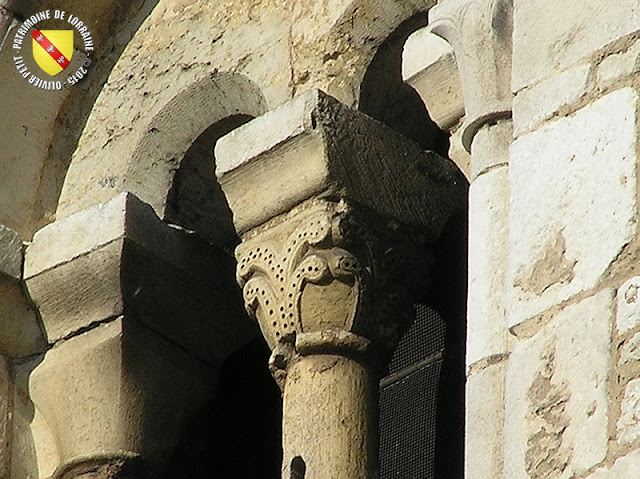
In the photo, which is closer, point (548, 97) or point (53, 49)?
point (548, 97)

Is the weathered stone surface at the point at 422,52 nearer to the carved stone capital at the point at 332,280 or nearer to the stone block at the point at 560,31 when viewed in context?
the carved stone capital at the point at 332,280

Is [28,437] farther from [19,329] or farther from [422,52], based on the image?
[422,52]

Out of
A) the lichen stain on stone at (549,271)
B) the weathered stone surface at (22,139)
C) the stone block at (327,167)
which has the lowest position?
the lichen stain on stone at (549,271)

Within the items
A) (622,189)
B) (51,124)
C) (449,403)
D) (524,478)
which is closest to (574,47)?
(622,189)

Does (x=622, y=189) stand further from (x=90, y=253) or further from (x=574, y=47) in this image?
(x=90, y=253)

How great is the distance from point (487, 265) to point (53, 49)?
6.89 feet

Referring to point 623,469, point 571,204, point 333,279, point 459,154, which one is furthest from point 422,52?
point 623,469

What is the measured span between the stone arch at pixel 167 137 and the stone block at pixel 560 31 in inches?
52.5

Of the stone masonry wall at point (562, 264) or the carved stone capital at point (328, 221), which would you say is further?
the carved stone capital at point (328, 221)

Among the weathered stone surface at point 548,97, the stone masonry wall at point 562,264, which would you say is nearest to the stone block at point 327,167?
the stone masonry wall at point 562,264

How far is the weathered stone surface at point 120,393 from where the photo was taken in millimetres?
5016

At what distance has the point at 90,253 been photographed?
201 inches

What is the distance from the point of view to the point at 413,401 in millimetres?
5004

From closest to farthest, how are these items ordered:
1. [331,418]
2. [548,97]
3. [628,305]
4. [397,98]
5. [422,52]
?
1. [628,305]
2. [548,97]
3. [331,418]
4. [422,52]
5. [397,98]
